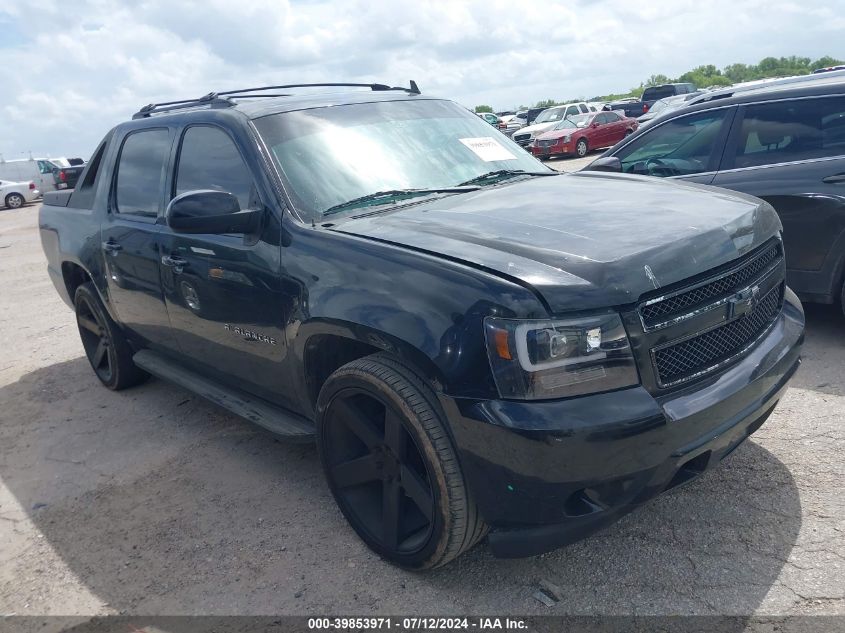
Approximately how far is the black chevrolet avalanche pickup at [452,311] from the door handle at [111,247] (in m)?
0.19

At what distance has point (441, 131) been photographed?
408 centimetres

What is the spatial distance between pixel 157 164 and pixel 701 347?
3246 millimetres

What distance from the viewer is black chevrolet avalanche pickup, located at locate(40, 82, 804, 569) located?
242cm

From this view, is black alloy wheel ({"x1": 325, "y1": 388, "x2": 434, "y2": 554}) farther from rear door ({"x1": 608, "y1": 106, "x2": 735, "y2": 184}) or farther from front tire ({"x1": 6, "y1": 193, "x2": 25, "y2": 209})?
front tire ({"x1": 6, "y1": 193, "x2": 25, "y2": 209})

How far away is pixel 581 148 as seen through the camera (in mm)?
23922

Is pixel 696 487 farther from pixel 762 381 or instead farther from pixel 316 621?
pixel 316 621

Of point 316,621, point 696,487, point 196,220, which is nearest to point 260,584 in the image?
point 316,621

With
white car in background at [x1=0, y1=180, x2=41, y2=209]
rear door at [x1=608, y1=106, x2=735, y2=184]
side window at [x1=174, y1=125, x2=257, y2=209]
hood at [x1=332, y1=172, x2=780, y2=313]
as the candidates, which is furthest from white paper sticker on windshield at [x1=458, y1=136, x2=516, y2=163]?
white car in background at [x1=0, y1=180, x2=41, y2=209]

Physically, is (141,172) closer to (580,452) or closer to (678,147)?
(580,452)

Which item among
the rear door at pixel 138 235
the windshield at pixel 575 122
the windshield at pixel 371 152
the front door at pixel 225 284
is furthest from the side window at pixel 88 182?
the windshield at pixel 575 122

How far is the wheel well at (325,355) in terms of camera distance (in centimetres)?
315

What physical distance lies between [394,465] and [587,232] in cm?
115

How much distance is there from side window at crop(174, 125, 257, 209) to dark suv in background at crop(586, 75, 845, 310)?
7.78 feet

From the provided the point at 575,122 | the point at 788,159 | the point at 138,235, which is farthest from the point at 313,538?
the point at 575,122
